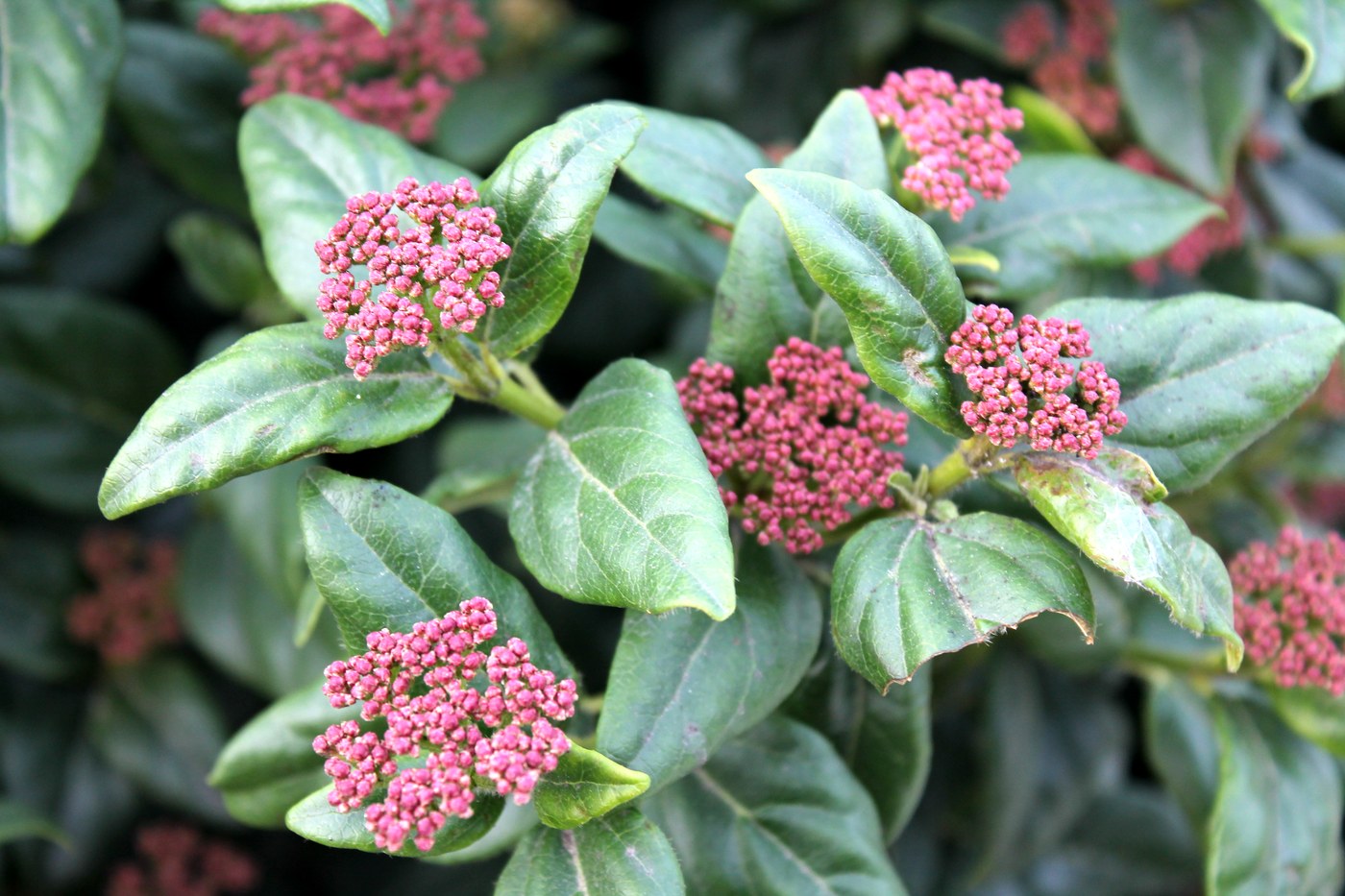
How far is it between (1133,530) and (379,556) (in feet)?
3.09

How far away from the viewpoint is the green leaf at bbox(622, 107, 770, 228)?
1752mm

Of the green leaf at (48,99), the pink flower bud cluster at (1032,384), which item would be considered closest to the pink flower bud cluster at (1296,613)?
the pink flower bud cluster at (1032,384)

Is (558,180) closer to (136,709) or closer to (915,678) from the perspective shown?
(915,678)

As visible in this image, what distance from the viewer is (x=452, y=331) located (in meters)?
1.47

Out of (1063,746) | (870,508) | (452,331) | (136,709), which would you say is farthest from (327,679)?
(1063,746)

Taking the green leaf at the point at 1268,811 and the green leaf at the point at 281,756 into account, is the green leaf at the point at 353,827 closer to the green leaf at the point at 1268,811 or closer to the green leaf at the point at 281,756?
the green leaf at the point at 281,756

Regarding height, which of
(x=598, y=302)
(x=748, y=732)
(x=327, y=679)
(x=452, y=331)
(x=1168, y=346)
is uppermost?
(x=1168, y=346)

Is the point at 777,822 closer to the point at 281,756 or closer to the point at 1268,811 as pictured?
the point at 281,756

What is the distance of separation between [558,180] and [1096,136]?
184 centimetres

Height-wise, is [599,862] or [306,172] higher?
[306,172]

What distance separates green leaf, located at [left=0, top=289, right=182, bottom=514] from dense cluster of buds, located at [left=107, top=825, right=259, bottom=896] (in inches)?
34.5

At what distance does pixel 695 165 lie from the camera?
6.03ft

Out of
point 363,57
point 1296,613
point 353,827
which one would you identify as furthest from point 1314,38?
point 353,827

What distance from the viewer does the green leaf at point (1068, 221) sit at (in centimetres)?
195
